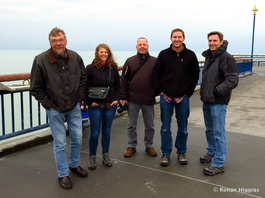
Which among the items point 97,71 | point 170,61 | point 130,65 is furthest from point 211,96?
point 97,71

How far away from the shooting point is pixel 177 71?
3809 millimetres

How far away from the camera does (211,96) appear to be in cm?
364

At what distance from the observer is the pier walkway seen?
3.18m

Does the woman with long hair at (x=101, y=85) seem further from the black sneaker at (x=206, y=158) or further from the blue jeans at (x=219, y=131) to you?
the black sneaker at (x=206, y=158)

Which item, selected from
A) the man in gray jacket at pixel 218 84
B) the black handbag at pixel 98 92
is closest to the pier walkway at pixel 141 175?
the man in gray jacket at pixel 218 84

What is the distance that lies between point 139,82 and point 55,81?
4.58 ft

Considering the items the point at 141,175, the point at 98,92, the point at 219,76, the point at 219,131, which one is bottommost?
the point at 141,175

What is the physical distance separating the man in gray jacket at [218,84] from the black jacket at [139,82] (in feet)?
2.58

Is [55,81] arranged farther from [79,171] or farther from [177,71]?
[177,71]

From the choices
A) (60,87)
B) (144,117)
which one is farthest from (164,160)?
(60,87)

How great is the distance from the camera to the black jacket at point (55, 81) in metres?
3.10

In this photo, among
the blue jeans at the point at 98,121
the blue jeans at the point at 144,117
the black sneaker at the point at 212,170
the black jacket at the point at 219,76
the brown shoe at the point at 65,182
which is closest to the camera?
the brown shoe at the point at 65,182

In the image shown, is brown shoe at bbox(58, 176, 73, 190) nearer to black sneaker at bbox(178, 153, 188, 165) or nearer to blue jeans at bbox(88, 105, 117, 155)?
blue jeans at bbox(88, 105, 117, 155)

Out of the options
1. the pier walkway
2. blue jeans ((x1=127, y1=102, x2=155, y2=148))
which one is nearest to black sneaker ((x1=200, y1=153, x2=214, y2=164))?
the pier walkway
